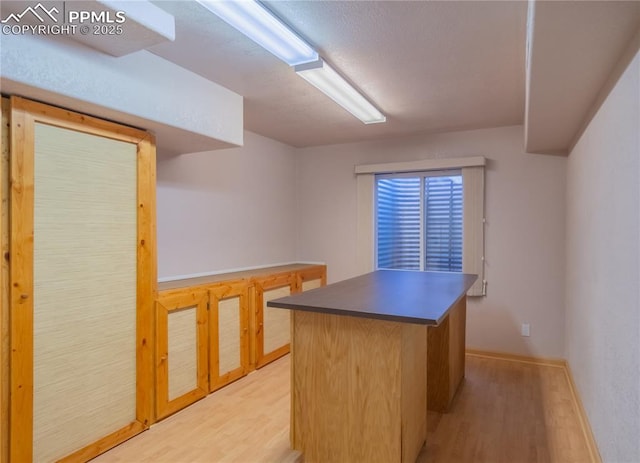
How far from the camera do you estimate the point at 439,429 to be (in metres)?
2.56

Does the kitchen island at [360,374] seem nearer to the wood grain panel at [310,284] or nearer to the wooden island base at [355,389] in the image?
the wooden island base at [355,389]

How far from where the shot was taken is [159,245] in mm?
3240

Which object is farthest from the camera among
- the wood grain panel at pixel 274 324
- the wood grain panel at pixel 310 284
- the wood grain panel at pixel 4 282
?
the wood grain panel at pixel 310 284

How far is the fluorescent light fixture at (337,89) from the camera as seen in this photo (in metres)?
2.38

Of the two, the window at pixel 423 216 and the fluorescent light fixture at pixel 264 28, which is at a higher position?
the fluorescent light fixture at pixel 264 28

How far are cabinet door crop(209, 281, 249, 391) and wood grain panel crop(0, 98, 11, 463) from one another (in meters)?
1.38

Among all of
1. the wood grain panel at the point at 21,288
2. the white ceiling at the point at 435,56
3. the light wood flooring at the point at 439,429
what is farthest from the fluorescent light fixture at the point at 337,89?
the light wood flooring at the point at 439,429

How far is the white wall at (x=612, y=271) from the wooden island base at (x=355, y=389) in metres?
0.90

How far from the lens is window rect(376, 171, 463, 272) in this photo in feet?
14.2

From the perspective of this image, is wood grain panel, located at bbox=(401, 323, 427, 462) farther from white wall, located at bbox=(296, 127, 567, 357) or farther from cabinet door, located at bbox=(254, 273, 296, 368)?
white wall, located at bbox=(296, 127, 567, 357)

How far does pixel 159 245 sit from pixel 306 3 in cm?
225

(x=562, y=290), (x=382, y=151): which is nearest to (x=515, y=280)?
(x=562, y=290)

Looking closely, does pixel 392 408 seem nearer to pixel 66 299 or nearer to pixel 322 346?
pixel 322 346

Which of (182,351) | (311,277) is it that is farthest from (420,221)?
(182,351)
